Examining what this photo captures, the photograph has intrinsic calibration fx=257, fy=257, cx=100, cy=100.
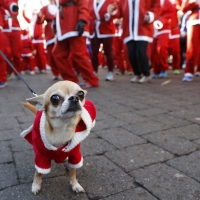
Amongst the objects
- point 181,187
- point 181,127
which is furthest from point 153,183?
point 181,127

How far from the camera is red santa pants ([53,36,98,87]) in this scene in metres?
4.65

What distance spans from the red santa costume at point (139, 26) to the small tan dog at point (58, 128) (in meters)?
3.80

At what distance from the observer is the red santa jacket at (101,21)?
5.88 meters

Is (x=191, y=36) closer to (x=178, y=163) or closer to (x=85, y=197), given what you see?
(x=178, y=163)

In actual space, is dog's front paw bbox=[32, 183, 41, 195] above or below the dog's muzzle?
below

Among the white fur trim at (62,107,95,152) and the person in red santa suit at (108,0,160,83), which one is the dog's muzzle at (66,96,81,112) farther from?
the person in red santa suit at (108,0,160,83)

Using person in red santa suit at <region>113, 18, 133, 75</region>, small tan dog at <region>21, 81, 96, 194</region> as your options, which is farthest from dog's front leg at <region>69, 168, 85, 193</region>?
person in red santa suit at <region>113, 18, 133, 75</region>

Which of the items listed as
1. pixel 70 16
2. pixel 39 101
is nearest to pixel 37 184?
pixel 39 101

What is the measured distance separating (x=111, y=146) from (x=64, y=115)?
0.85 metres

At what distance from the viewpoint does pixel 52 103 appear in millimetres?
1382

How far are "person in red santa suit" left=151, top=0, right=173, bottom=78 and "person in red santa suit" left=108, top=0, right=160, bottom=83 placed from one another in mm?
824

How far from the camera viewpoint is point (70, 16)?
15.1 feet

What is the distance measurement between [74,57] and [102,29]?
60.0 inches

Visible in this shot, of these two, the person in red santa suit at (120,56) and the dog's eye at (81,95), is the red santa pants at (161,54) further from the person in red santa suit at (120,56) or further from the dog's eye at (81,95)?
the dog's eye at (81,95)
